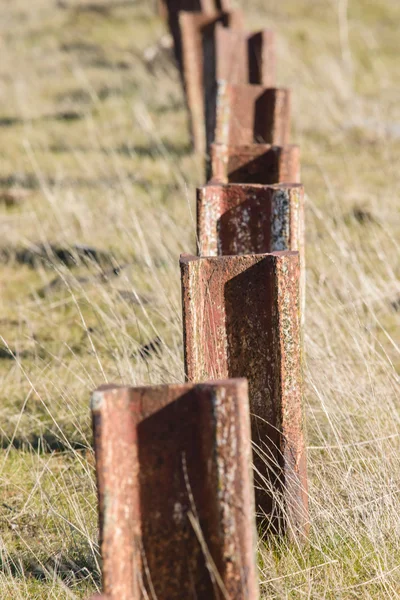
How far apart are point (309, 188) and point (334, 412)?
3962 millimetres

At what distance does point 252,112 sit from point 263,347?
7.19 feet

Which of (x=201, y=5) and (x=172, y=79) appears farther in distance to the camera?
(x=172, y=79)

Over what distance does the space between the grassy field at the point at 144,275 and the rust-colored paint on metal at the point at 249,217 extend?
0.30m

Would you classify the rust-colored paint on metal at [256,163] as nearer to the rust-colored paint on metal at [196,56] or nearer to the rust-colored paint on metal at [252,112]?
the rust-colored paint on metal at [252,112]

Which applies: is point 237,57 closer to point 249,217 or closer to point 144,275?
point 144,275

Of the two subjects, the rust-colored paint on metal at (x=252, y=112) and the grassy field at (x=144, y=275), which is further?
the rust-colored paint on metal at (x=252, y=112)

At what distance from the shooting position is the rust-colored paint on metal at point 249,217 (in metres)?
2.58

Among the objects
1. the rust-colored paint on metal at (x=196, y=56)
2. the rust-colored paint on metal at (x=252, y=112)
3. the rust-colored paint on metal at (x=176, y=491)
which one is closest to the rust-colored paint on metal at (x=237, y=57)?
the rust-colored paint on metal at (x=252, y=112)

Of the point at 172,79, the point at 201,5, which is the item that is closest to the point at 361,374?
the point at 201,5

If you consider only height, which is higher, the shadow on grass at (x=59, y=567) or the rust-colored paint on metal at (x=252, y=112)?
the rust-colored paint on metal at (x=252, y=112)

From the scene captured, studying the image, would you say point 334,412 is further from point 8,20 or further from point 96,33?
point 8,20

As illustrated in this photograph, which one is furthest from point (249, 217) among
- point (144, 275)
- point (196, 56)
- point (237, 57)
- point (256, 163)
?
point (196, 56)

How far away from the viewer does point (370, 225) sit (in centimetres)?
563

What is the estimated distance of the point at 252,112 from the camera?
4086mm
